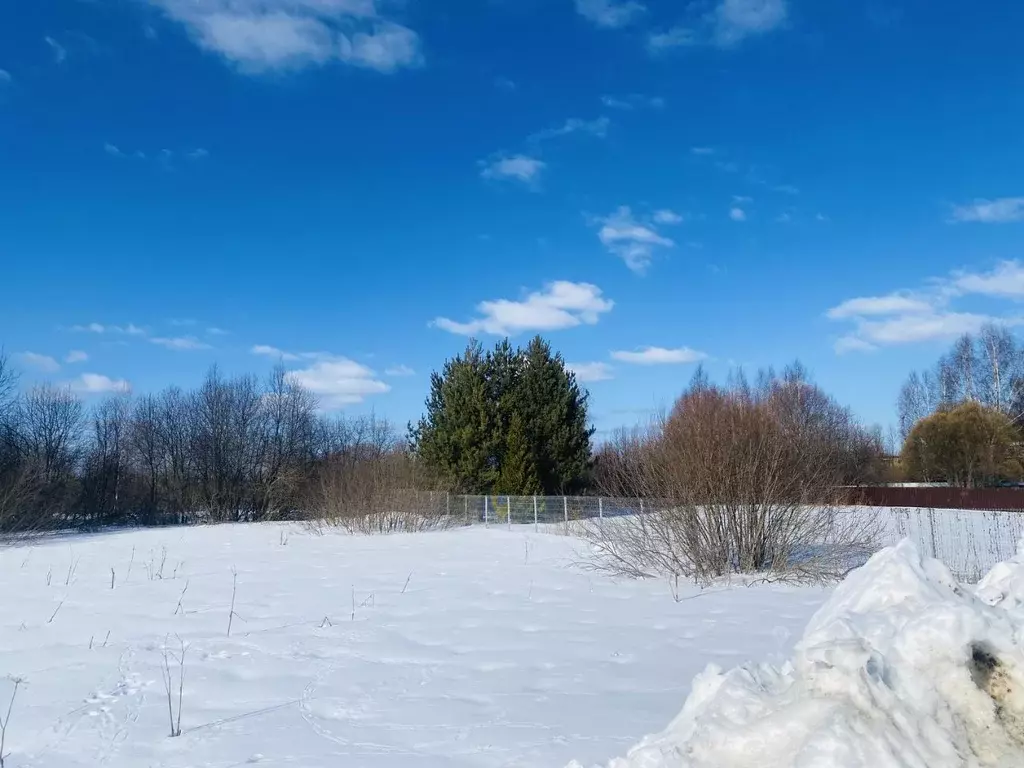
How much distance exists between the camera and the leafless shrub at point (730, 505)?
32.9 feet

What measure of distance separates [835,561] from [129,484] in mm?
35222

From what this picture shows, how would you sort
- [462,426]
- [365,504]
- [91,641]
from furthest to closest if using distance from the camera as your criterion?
[462,426]
[365,504]
[91,641]

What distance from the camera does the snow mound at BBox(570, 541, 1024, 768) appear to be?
2414 mm

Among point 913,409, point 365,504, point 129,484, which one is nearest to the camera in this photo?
point 365,504

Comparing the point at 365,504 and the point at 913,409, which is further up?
the point at 913,409

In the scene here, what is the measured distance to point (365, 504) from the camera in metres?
20.6

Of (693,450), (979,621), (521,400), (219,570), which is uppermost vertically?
(521,400)

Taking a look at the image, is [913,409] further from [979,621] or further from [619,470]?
[979,621]

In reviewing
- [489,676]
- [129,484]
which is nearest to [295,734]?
[489,676]

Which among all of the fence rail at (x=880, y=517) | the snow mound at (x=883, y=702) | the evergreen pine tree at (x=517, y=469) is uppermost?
the evergreen pine tree at (x=517, y=469)

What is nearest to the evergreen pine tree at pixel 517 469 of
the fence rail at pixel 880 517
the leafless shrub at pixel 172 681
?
the fence rail at pixel 880 517

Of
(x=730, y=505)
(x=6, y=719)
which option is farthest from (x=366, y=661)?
(x=730, y=505)

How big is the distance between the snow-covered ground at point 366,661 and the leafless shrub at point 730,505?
2.74 ft

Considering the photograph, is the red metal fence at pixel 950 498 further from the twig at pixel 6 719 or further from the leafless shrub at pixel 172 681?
the twig at pixel 6 719
